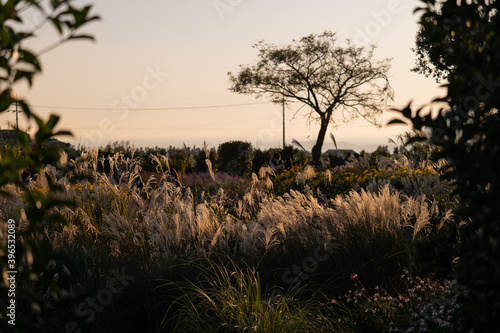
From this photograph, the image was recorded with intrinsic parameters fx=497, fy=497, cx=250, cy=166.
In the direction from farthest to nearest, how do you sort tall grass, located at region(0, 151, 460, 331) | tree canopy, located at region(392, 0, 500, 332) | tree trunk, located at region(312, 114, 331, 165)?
tree trunk, located at region(312, 114, 331, 165) → tall grass, located at region(0, 151, 460, 331) → tree canopy, located at region(392, 0, 500, 332)

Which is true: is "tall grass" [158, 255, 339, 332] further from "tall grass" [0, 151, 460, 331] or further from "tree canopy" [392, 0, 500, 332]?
"tree canopy" [392, 0, 500, 332]

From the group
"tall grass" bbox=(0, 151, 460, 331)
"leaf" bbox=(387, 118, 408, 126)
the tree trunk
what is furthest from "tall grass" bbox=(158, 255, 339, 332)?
the tree trunk

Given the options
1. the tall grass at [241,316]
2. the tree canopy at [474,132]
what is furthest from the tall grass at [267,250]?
the tree canopy at [474,132]

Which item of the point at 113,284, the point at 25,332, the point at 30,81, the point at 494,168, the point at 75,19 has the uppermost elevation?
the point at 75,19

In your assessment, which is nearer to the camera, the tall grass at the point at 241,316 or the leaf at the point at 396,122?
the leaf at the point at 396,122

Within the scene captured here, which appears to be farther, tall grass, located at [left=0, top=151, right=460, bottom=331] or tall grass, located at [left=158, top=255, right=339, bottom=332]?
tall grass, located at [left=0, top=151, right=460, bottom=331]

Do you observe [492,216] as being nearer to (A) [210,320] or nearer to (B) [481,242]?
(B) [481,242]

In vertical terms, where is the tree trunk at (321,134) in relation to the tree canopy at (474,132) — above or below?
above

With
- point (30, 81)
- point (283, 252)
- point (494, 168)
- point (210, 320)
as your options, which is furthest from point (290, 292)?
point (30, 81)

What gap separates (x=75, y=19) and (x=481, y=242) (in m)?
1.83

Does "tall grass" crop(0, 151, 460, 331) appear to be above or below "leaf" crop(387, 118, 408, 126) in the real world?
below

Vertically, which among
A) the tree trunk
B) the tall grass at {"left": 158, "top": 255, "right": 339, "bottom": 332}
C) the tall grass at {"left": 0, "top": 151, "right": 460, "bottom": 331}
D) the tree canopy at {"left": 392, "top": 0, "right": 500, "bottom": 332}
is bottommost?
the tall grass at {"left": 158, "top": 255, "right": 339, "bottom": 332}

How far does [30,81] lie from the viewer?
1.90 m

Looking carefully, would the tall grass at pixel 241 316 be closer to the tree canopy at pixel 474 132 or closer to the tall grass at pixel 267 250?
the tall grass at pixel 267 250
